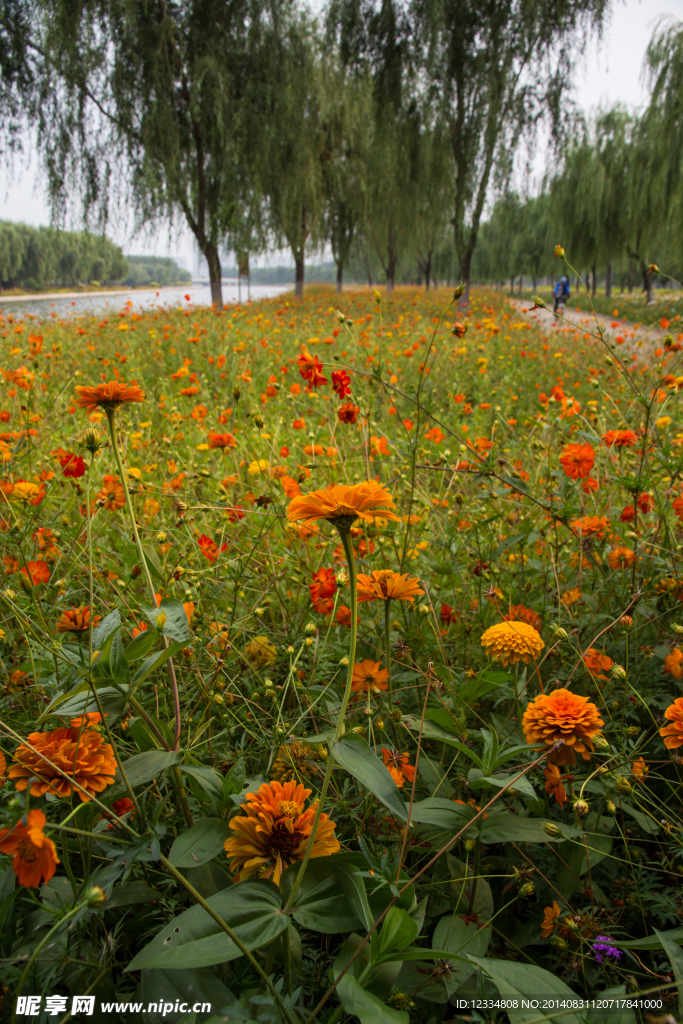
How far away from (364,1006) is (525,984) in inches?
8.4

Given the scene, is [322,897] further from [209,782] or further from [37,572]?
[37,572]

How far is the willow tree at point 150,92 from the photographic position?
657 cm

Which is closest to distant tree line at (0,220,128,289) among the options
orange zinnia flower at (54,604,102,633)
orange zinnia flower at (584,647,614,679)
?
orange zinnia flower at (54,604,102,633)

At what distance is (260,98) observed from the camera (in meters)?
7.51

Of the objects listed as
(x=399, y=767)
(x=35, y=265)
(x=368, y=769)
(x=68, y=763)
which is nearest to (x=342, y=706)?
(x=368, y=769)

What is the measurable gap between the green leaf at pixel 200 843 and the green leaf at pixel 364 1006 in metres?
0.20

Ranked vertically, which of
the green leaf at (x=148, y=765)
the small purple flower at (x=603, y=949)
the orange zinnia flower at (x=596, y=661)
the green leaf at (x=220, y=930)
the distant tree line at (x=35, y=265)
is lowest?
the small purple flower at (x=603, y=949)

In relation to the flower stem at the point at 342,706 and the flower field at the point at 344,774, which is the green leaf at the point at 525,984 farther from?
the flower stem at the point at 342,706

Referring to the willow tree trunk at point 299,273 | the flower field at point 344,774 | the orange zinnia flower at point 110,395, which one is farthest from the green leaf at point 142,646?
the willow tree trunk at point 299,273

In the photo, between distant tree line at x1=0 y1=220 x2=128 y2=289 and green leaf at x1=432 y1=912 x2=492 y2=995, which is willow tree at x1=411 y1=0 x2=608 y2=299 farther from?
distant tree line at x1=0 y1=220 x2=128 y2=289

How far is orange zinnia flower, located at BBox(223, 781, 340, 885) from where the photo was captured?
0.59 metres

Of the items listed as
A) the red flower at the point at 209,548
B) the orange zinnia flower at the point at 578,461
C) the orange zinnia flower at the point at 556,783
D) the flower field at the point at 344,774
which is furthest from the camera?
the orange zinnia flower at the point at 578,461

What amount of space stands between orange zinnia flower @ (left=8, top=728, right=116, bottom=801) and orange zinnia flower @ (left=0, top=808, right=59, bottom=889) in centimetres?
5

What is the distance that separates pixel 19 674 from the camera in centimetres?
92
